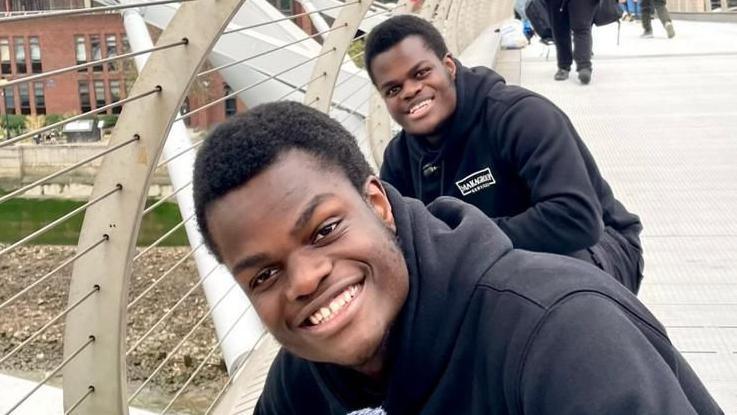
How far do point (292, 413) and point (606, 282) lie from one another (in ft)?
1.78

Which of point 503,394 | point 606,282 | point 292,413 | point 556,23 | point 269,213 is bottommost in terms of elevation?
point 556,23

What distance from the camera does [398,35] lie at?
2.55 m

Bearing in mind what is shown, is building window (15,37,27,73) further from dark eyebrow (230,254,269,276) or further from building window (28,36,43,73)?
dark eyebrow (230,254,269,276)

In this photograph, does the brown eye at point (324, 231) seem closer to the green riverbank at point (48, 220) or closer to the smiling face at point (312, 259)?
the smiling face at point (312, 259)

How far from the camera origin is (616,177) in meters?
5.22

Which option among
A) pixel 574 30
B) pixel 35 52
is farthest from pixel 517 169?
pixel 35 52

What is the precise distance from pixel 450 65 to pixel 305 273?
1.56 meters

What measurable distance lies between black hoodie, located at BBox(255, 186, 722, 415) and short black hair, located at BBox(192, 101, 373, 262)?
0.11m

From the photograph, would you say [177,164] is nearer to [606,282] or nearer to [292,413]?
[292,413]

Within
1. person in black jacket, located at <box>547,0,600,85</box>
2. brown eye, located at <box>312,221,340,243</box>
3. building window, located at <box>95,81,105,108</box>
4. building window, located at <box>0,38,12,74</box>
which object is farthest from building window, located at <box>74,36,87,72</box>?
brown eye, located at <box>312,221,340,243</box>

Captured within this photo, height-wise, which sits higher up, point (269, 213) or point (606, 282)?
point (269, 213)

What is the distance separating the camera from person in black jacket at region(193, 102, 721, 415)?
3.71ft

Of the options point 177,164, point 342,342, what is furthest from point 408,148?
point 342,342

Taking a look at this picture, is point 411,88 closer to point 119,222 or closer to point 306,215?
point 119,222
